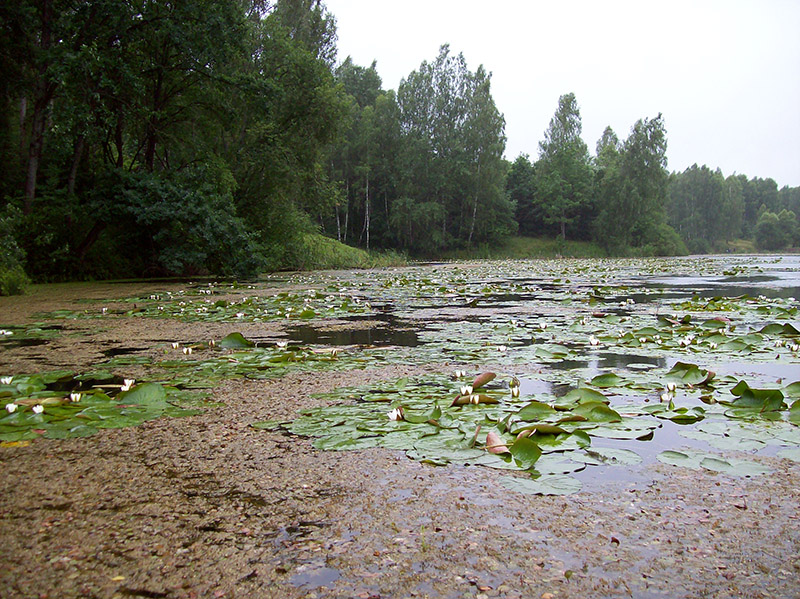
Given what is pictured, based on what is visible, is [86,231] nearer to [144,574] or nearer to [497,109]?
[144,574]

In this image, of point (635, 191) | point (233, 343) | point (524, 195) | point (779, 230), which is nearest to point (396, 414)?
point (233, 343)

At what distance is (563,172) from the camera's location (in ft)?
166

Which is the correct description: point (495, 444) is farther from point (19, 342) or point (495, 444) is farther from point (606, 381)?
point (19, 342)

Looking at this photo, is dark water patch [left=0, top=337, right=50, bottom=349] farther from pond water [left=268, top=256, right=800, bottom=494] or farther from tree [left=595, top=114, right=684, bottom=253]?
tree [left=595, top=114, right=684, bottom=253]

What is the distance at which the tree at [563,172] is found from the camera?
163 ft

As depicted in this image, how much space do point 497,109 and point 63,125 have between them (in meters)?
34.8

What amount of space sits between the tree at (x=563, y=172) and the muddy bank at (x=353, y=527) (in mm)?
49509

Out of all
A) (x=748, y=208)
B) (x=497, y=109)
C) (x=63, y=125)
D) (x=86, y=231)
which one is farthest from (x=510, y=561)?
(x=748, y=208)

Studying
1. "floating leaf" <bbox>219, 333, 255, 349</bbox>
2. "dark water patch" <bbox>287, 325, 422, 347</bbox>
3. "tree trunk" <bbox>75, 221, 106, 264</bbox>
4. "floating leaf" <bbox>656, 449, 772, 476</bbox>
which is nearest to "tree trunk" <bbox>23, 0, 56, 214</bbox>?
"tree trunk" <bbox>75, 221, 106, 264</bbox>

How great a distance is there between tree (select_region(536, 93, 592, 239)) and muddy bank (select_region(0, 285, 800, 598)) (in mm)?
49509

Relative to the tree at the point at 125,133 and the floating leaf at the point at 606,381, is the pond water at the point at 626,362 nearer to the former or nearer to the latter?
the floating leaf at the point at 606,381

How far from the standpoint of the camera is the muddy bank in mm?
1240

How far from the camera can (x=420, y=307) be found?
7688 mm

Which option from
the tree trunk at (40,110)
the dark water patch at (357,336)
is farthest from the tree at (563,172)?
the dark water patch at (357,336)
